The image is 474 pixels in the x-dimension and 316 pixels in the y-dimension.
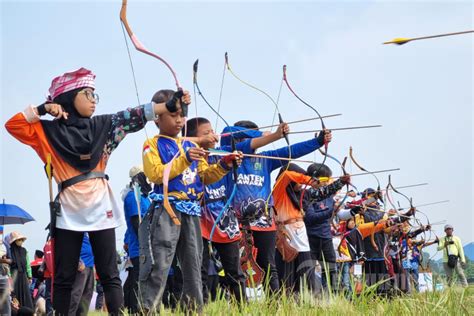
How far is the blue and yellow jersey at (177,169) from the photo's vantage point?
399cm

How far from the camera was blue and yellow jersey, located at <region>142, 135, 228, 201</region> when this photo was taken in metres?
3.99

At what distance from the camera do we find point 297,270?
6.06 meters

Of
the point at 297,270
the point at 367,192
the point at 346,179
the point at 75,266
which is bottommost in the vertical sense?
the point at 297,270

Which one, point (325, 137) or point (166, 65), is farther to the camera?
point (325, 137)

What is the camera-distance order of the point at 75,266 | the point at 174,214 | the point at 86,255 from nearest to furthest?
A: the point at 75,266 → the point at 174,214 → the point at 86,255

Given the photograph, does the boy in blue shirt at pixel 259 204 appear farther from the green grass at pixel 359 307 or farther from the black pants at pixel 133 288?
the green grass at pixel 359 307

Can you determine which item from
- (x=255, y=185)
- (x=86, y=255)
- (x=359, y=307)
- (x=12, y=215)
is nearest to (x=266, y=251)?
(x=255, y=185)

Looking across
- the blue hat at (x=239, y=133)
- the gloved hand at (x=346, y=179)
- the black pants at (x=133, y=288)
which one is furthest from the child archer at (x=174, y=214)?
the gloved hand at (x=346, y=179)

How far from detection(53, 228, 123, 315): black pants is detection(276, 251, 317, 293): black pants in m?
2.46

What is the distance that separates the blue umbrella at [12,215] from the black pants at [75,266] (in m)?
6.73

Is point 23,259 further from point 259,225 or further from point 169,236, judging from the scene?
point 169,236

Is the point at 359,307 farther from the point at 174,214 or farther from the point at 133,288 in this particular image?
the point at 133,288

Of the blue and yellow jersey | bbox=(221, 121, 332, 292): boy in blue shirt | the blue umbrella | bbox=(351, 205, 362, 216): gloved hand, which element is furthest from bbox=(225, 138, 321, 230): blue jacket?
the blue umbrella

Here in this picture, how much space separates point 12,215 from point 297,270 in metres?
5.62
